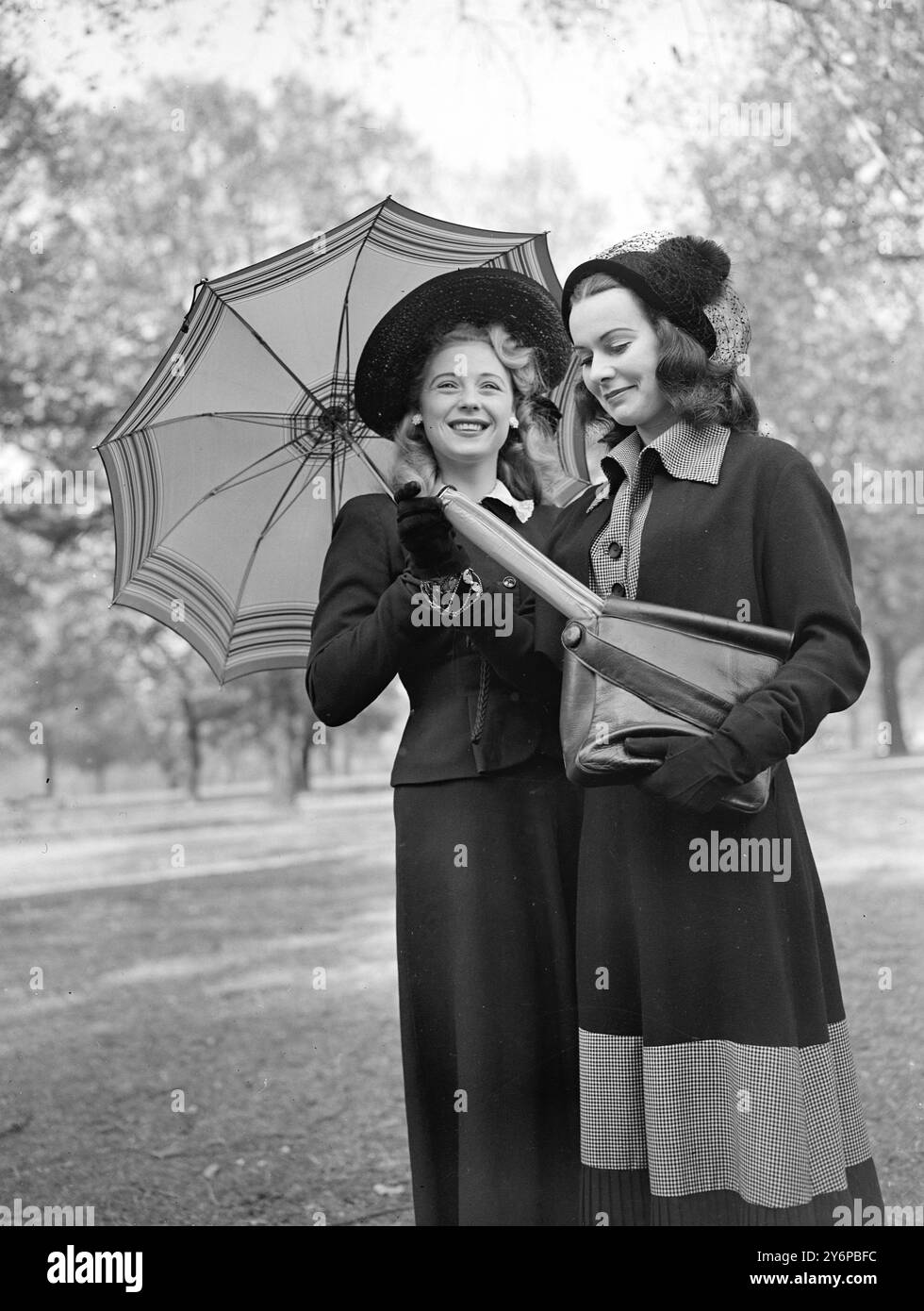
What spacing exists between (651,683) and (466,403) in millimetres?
866

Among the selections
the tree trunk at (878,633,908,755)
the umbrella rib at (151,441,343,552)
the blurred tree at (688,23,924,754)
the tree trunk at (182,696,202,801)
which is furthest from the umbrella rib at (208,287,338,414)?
the tree trunk at (182,696,202,801)

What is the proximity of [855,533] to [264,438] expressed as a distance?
999 centimetres

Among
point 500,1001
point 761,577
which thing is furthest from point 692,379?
point 500,1001

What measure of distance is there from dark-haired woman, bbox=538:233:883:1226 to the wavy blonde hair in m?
0.31

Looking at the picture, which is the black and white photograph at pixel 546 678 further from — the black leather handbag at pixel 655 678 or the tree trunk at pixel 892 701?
the tree trunk at pixel 892 701

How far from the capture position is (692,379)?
2.70 m

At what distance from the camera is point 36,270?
969 centimetres

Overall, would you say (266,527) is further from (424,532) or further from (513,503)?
(424,532)

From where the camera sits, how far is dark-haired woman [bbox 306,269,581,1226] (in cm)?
288

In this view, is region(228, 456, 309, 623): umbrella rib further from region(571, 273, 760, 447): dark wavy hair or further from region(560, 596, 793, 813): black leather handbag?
region(560, 596, 793, 813): black leather handbag

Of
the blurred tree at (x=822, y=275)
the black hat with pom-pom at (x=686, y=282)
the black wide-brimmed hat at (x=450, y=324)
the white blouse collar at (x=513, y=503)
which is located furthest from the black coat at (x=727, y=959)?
the blurred tree at (x=822, y=275)

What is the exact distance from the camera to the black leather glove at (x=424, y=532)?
259cm

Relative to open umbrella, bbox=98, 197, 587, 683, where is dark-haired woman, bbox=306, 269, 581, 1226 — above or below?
below
